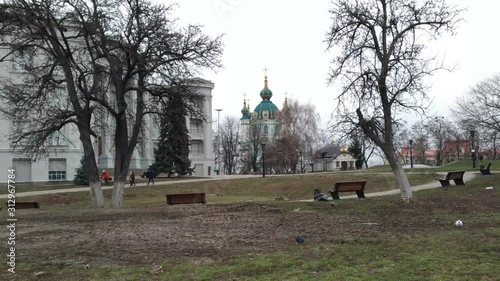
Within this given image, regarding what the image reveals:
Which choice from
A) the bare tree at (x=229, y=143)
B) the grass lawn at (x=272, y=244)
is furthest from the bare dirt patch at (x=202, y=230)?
the bare tree at (x=229, y=143)

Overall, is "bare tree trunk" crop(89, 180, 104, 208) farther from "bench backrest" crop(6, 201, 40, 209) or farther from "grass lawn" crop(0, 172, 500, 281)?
"grass lawn" crop(0, 172, 500, 281)

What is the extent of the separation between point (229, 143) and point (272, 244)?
257 feet

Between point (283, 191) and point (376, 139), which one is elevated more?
point (376, 139)

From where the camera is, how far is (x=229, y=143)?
284 feet

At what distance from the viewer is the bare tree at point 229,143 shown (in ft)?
284

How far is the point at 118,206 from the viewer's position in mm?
18859

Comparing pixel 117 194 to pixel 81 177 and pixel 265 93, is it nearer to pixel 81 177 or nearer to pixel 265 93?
pixel 81 177

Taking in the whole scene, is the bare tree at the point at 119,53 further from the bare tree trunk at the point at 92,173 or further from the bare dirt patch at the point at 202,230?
the bare dirt patch at the point at 202,230

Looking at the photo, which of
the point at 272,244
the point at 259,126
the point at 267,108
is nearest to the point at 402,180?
the point at 272,244

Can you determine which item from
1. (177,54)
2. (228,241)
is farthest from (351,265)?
(177,54)

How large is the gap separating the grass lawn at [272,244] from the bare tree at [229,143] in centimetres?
7156

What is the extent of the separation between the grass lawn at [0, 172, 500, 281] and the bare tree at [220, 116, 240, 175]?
71555 millimetres

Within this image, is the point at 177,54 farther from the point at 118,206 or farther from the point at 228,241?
the point at 228,241

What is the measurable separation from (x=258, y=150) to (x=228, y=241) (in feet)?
236
